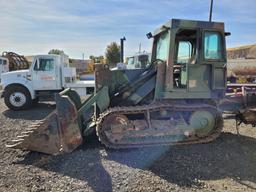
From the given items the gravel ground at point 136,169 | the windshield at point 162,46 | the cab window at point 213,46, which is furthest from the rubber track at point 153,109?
the windshield at point 162,46

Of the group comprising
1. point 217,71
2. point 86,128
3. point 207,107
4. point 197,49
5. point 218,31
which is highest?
point 218,31

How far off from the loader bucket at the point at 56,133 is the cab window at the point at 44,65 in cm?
684

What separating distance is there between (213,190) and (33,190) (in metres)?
2.70

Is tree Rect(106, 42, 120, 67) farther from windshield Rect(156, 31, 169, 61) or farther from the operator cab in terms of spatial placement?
the operator cab

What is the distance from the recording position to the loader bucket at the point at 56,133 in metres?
5.53

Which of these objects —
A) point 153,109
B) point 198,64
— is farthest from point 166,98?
point 198,64

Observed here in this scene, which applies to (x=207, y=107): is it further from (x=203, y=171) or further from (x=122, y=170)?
(x=122, y=170)

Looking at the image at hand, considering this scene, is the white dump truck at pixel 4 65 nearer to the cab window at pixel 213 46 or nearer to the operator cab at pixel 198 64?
the operator cab at pixel 198 64

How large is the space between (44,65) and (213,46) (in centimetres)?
783

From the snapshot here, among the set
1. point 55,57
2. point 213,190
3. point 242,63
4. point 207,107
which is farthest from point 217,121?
point 242,63

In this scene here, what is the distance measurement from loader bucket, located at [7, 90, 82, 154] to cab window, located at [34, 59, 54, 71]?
6844 mm

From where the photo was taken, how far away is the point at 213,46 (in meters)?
6.41

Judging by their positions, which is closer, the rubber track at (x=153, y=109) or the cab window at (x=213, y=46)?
the rubber track at (x=153, y=109)

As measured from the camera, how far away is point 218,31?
250 inches
